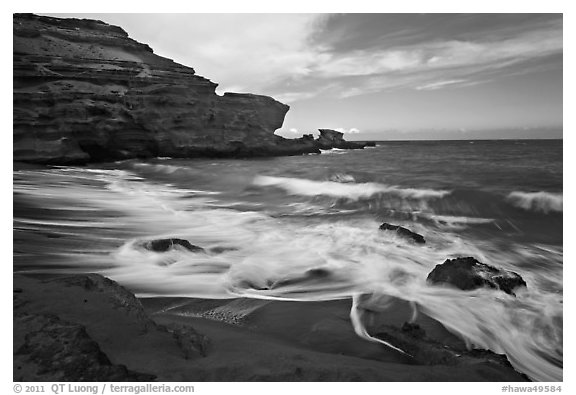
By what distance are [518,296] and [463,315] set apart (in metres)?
0.95

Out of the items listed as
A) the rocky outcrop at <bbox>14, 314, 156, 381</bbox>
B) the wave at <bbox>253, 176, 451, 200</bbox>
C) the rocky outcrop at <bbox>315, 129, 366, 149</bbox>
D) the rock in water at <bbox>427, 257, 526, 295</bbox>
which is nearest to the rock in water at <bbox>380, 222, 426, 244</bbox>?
the rock in water at <bbox>427, 257, 526, 295</bbox>

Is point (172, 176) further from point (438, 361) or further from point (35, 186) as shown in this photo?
point (438, 361)

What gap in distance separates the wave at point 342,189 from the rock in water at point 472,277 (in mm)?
5508

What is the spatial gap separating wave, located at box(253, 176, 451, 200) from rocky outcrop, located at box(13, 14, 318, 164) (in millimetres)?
11989

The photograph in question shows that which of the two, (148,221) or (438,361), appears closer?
(438,361)

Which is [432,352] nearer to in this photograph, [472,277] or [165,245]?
[472,277]

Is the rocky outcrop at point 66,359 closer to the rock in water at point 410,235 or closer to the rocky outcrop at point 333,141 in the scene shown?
the rock in water at point 410,235

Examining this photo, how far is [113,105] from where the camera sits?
20938 millimetres

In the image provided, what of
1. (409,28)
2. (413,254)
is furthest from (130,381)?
(409,28)

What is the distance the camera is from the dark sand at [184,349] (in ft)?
5.53

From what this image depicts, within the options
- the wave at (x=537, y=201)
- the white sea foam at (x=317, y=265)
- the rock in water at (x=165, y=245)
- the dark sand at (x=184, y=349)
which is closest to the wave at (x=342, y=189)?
the wave at (x=537, y=201)

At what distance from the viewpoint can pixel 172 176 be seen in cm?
1573

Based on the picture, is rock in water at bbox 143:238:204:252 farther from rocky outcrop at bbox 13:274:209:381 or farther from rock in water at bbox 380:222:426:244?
rock in water at bbox 380:222:426:244

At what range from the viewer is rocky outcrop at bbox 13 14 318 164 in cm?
1756
